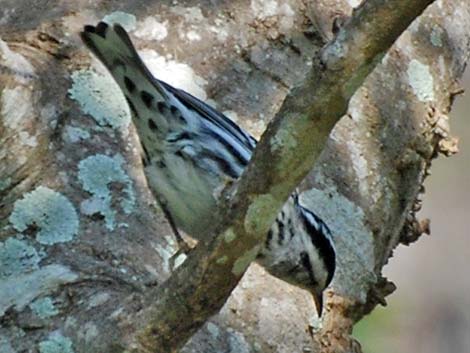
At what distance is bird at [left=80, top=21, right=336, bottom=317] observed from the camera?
146 inches

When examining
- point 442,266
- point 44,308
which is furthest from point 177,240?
point 442,266

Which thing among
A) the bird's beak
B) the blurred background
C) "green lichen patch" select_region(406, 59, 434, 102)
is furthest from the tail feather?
the blurred background

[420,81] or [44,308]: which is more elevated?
A: [420,81]

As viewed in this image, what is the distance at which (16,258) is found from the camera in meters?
3.31

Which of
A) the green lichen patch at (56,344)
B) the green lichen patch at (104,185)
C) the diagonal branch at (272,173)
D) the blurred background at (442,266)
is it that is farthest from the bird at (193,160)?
the blurred background at (442,266)

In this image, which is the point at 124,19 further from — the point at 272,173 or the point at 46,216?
the point at 272,173

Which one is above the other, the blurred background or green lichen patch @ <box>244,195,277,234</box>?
the blurred background

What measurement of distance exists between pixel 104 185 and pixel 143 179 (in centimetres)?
16

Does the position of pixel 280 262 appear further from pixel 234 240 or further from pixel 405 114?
pixel 234 240

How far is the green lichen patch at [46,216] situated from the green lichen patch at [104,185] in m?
0.05

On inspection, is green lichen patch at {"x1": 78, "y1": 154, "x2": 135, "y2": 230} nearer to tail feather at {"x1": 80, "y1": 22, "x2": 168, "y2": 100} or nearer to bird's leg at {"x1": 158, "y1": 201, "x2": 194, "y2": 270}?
bird's leg at {"x1": 158, "y1": 201, "x2": 194, "y2": 270}

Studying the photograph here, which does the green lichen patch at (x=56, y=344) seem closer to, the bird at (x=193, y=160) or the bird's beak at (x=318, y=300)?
the bird at (x=193, y=160)

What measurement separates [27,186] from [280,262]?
956mm

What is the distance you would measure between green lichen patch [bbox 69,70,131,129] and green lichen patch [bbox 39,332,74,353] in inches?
28.0
